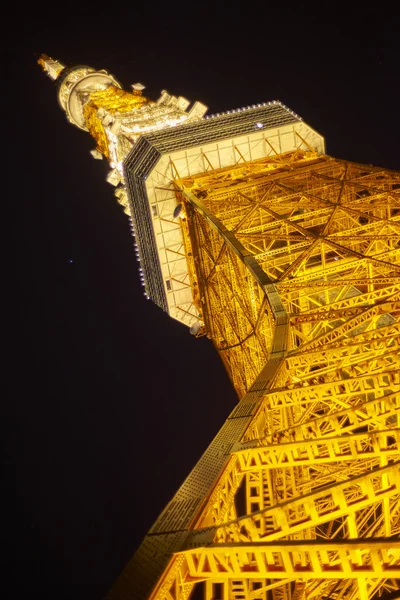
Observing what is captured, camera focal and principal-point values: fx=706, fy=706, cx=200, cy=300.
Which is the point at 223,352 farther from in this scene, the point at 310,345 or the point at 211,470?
the point at 211,470

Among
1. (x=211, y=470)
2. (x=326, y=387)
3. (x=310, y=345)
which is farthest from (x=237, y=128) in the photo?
(x=211, y=470)

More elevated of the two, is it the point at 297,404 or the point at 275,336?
the point at 275,336

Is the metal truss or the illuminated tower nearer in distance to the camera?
the metal truss

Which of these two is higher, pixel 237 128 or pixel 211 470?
pixel 237 128

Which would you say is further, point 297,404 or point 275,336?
point 275,336
